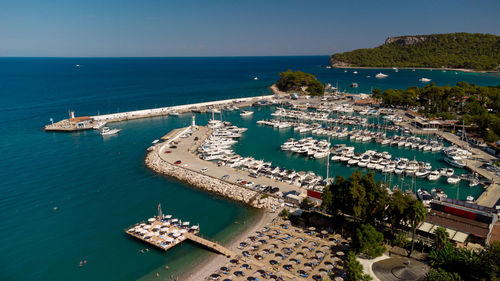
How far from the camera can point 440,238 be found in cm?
2867

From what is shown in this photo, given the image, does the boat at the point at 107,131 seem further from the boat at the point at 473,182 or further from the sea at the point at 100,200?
the boat at the point at 473,182

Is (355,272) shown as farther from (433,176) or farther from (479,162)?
(479,162)

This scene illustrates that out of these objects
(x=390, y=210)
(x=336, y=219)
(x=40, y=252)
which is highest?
(x=390, y=210)

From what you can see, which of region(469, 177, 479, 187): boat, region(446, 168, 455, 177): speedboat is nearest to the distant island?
region(446, 168, 455, 177): speedboat

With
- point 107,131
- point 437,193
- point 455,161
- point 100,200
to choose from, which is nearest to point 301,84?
point 107,131

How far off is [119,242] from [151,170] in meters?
22.6

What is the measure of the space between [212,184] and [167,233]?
14061 millimetres

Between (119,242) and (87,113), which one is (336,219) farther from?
(87,113)

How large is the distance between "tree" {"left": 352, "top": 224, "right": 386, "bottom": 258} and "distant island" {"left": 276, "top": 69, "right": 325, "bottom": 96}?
102014 mm

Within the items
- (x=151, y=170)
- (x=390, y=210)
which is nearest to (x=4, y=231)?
(x=151, y=170)

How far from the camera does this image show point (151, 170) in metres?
57.1

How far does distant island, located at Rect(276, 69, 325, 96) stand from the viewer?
12756cm

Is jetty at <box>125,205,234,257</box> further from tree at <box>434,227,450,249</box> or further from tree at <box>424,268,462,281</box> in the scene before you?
tree at <box>434,227,450,249</box>

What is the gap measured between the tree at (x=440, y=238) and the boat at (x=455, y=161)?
102 feet
